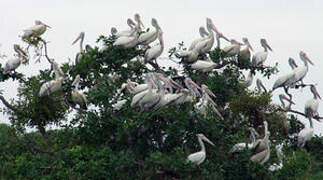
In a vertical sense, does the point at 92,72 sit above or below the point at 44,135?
above

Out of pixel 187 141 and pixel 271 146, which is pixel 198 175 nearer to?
pixel 187 141

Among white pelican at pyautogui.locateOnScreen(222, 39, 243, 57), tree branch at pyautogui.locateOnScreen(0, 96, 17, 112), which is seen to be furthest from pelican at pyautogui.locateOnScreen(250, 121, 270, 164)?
tree branch at pyautogui.locateOnScreen(0, 96, 17, 112)

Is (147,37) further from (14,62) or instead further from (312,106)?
(312,106)

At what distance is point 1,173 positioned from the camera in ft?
37.3

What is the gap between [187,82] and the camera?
13922 mm

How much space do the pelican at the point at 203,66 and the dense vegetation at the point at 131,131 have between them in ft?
0.61

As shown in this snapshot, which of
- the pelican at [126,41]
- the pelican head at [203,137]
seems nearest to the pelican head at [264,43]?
the pelican at [126,41]

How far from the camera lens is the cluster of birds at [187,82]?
12.2 m

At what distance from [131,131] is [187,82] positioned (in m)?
2.42

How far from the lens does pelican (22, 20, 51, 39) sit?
15953 millimetres

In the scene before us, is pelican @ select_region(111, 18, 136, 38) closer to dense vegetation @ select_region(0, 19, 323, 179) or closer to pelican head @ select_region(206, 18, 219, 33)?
dense vegetation @ select_region(0, 19, 323, 179)

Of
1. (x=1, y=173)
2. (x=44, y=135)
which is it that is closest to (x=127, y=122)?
(x=1, y=173)

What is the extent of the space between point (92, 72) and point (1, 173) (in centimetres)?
382

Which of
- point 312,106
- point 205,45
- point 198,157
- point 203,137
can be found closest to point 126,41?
point 205,45
